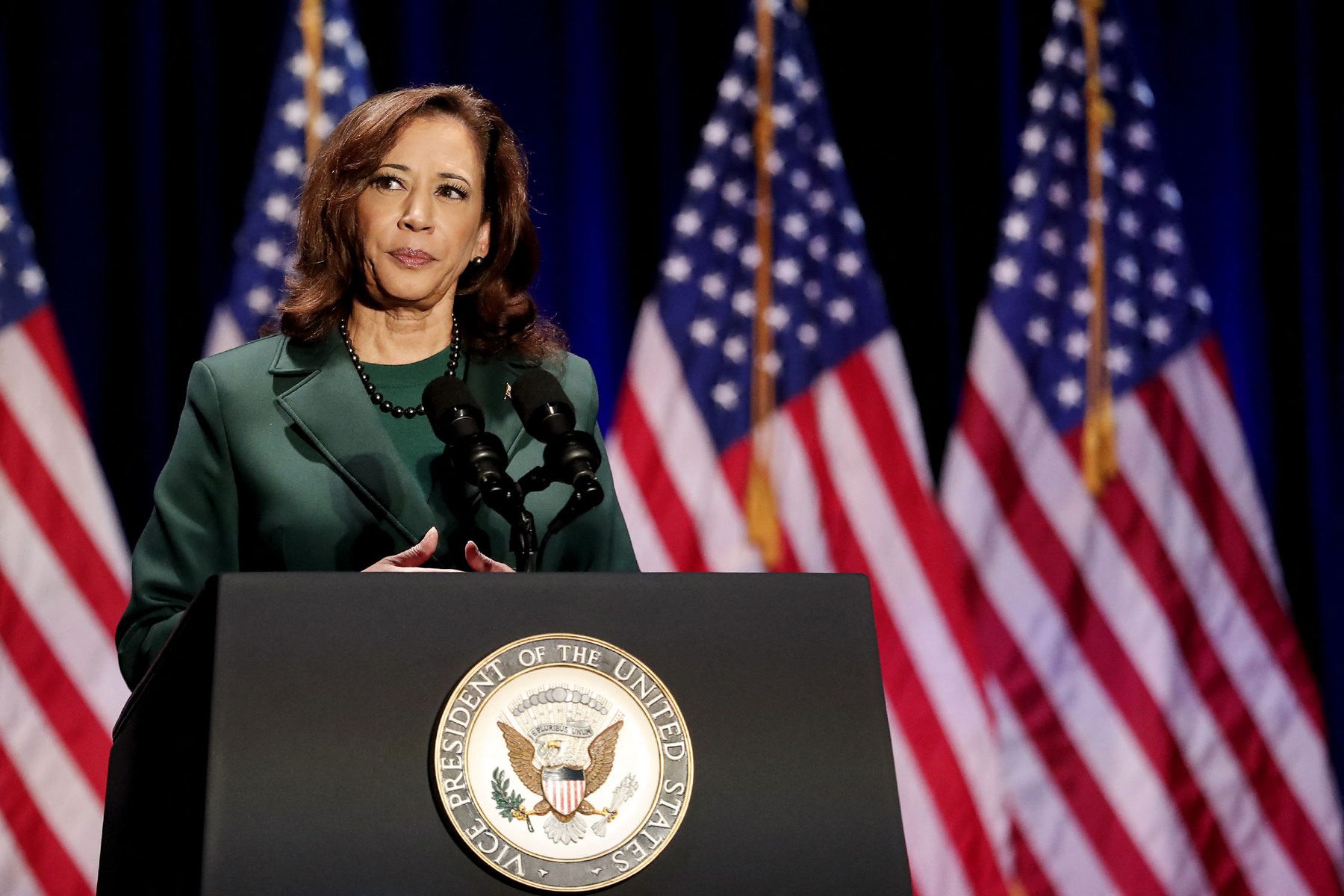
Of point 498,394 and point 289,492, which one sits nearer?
point 289,492

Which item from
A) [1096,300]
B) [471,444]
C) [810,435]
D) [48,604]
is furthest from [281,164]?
[471,444]

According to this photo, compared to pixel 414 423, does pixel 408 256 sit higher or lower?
higher

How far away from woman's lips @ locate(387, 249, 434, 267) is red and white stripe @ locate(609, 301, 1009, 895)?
1938 mm

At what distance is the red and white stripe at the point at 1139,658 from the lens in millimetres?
3711

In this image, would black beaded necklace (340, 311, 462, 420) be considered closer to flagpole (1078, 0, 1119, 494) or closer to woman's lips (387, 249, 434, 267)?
woman's lips (387, 249, 434, 267)

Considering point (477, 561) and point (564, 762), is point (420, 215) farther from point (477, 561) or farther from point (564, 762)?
point (564, 762)

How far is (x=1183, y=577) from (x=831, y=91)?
1.55m

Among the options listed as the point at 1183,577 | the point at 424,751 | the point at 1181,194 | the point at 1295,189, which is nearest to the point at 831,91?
the point at 1181,194

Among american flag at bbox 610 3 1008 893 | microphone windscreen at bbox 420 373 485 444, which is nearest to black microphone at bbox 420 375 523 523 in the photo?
microphone windscreen at bbox 420 373 485 444

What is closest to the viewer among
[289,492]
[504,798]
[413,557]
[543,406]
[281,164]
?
[504,798]

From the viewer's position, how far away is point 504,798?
42.9 inches

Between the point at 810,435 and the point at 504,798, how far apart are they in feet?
8.95

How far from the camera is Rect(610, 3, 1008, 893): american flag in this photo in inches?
143

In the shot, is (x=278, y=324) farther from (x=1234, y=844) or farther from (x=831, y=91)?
(x=1234, y=844)
